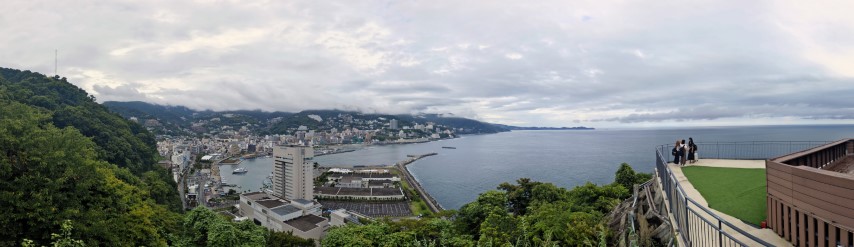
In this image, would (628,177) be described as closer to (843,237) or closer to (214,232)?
(843,237)

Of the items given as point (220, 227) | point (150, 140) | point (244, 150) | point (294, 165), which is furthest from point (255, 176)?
point (220, 227)

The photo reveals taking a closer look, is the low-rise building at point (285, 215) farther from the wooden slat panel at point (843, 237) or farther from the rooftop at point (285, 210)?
the wooden slat panel at point (843, 237)

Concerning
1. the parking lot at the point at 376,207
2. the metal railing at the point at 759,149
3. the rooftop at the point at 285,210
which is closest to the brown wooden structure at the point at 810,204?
the metal railing at the point at 759,149

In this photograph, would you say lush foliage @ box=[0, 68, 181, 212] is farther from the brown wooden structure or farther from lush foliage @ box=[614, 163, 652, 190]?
the brown wooden structure

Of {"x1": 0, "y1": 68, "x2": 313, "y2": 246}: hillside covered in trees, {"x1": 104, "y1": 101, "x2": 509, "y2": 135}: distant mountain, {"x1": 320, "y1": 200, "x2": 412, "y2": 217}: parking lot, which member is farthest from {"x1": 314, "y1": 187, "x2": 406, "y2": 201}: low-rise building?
{"x1": 104, "y1": 101, "x2": 509, "y2": 135}: distant mountain

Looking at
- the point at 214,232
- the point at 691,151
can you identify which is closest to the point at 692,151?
the point at 691,151

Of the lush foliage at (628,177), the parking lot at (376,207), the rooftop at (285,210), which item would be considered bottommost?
the parking lot at (376,207)
